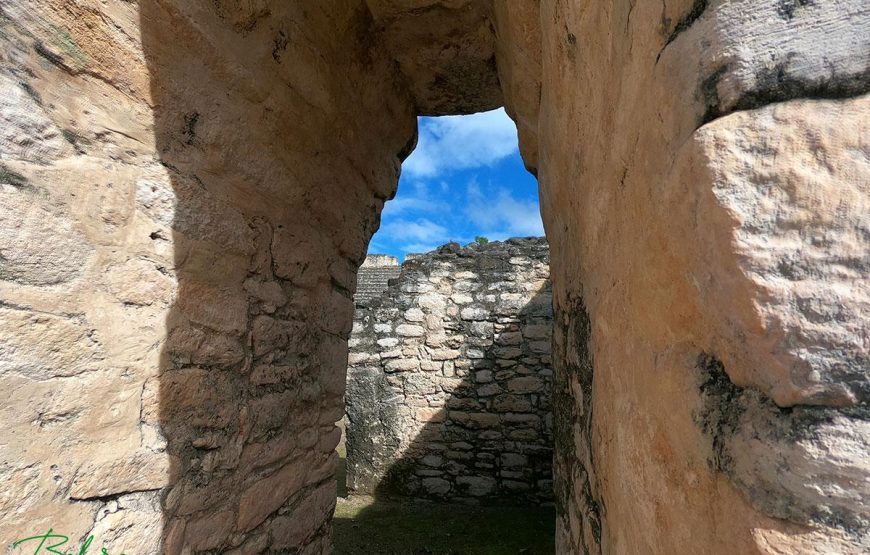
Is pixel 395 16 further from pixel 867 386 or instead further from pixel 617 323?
pixel 867 386

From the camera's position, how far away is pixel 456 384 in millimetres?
5738

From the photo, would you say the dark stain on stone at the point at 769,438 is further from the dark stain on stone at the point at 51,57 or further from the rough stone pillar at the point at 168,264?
the dark stain on stone at the point at 51,57

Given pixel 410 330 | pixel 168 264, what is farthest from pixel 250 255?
pixel 410 330

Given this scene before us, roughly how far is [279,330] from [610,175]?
1366 mm

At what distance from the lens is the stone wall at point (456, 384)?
18.2 feet

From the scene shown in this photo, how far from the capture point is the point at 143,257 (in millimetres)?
1309

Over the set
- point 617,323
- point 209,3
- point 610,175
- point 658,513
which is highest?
point 209,3

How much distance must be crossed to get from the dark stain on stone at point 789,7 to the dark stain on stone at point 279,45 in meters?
1.59

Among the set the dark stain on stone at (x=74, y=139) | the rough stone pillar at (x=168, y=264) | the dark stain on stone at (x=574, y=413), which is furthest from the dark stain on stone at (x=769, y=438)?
the dark stain on stone at (x=74, y=139)

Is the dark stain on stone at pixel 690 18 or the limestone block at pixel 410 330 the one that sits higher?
the limestone block at pixel 410 330

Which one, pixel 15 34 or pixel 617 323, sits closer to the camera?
pixel 617 323

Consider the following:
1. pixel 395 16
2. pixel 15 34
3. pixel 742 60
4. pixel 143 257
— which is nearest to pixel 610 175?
pixel 742 60

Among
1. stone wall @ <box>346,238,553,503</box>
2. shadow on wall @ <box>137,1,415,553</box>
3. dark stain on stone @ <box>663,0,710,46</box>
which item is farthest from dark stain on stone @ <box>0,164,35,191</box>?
stone wall @ <box>346,238,553,503</box>

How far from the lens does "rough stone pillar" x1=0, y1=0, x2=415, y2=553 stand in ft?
3.46
